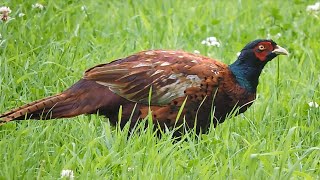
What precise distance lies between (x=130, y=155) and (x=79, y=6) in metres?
3.43

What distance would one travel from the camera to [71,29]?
7.83 metres

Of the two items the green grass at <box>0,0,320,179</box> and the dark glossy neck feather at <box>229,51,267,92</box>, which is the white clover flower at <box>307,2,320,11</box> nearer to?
the green grass at <box>0,0,320,179</box>

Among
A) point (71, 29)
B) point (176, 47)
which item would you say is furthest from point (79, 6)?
point (176, 47)

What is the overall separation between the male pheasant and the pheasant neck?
0.18ft

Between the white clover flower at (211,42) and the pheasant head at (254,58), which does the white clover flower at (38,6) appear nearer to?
the white clover flower at (211,42)

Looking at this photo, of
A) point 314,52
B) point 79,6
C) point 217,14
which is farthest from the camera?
point 217,14

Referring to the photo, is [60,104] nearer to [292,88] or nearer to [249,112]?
[249,112]

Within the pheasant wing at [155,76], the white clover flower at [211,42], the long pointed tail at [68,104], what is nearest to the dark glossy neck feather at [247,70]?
the pheasant wing at [155,76]

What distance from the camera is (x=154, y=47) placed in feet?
25.3

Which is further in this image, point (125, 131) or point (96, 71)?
point (96, 71)

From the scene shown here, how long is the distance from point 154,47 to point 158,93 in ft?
6.24

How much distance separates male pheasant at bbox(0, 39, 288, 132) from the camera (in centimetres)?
582

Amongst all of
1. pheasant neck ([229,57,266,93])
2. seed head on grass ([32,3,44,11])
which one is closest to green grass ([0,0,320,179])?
seed head on grass ([32,3,44,11])

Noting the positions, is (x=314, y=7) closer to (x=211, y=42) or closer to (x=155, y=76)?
(x=211, y=42)
